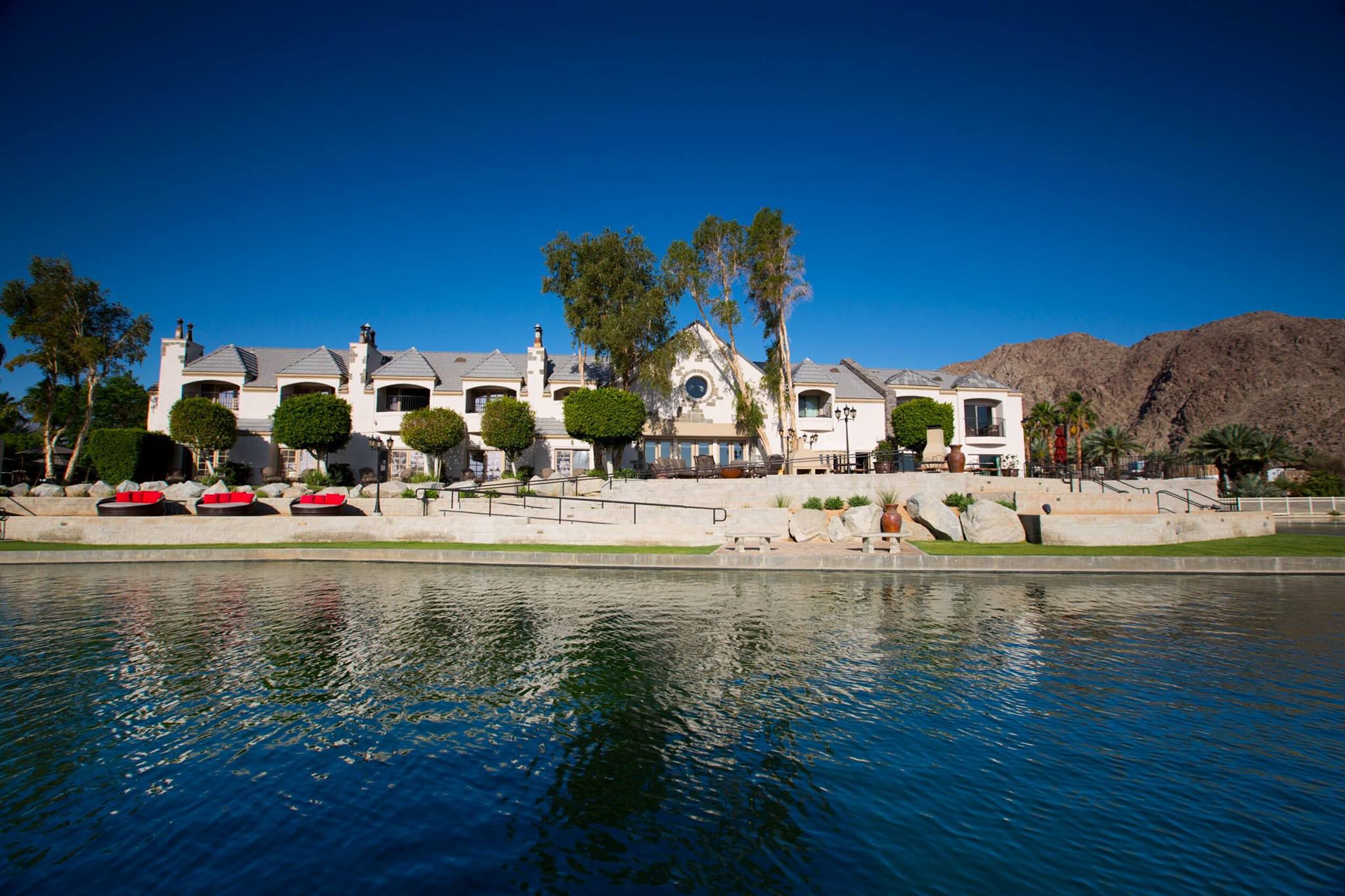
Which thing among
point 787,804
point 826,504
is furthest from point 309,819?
point 826,504

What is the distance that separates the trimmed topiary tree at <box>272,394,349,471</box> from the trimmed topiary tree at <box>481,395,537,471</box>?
7722 mm

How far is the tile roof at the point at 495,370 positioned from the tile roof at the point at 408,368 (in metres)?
2.31

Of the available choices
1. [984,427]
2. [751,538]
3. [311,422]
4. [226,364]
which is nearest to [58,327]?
[226,364]

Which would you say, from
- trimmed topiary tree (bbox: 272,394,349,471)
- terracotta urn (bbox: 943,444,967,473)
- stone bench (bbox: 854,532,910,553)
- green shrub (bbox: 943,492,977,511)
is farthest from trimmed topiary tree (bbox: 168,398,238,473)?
terracotta urn (bbox: 943,444,967,473)

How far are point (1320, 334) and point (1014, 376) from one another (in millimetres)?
48274

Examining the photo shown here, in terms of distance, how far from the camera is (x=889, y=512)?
2217 centimetres

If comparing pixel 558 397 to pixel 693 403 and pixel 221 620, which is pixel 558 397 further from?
pixel 221 620

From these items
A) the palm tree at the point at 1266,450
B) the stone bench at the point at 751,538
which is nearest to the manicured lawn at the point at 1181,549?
the stone bench at the point at 751,538

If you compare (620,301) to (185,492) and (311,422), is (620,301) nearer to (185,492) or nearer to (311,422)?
(311,422)

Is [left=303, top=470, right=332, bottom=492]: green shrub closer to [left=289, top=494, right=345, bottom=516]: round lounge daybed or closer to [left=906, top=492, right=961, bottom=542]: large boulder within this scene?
[left=289, top=494, right=345, bottom=516]: round lounge daybed

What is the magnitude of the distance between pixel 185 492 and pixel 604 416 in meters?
19.5

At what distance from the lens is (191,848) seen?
5070 mm

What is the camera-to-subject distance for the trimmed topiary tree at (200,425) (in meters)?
33.1

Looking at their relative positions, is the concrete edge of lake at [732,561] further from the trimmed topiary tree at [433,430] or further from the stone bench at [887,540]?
the trimmed topiary tree at [433,430]
